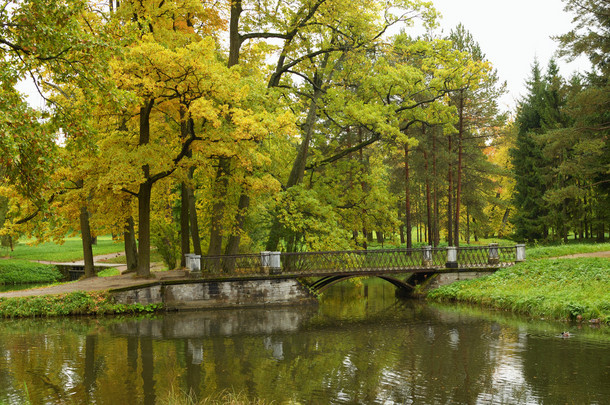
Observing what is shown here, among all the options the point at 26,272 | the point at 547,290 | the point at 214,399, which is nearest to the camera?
the point at 214,399

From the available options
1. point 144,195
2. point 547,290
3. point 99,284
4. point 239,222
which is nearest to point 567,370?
point 547,290

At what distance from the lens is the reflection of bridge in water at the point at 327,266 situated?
23.2 m

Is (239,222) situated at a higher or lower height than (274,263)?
higher

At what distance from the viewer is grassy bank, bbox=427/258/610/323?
60.0 feet

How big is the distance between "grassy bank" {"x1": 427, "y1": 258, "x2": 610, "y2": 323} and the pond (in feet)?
3.21

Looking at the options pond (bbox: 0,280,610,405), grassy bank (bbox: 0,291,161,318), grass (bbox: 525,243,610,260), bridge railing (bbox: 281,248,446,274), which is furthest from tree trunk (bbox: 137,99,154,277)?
grass (bbox: 525,243,610,260)

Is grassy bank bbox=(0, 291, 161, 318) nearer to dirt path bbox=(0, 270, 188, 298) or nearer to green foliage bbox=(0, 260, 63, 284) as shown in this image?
dirt path bbox=(0, 270, 188, 298)

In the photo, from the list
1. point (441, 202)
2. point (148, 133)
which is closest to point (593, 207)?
point (441, 202)

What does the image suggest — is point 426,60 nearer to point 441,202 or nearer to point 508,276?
point 508,276

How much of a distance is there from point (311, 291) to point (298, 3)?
41.7 feet

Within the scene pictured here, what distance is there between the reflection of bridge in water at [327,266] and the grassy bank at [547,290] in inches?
40.6

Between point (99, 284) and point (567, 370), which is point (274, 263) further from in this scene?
point (567, 370)

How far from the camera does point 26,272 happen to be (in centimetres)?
3994

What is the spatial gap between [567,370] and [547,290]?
952 centimetres
